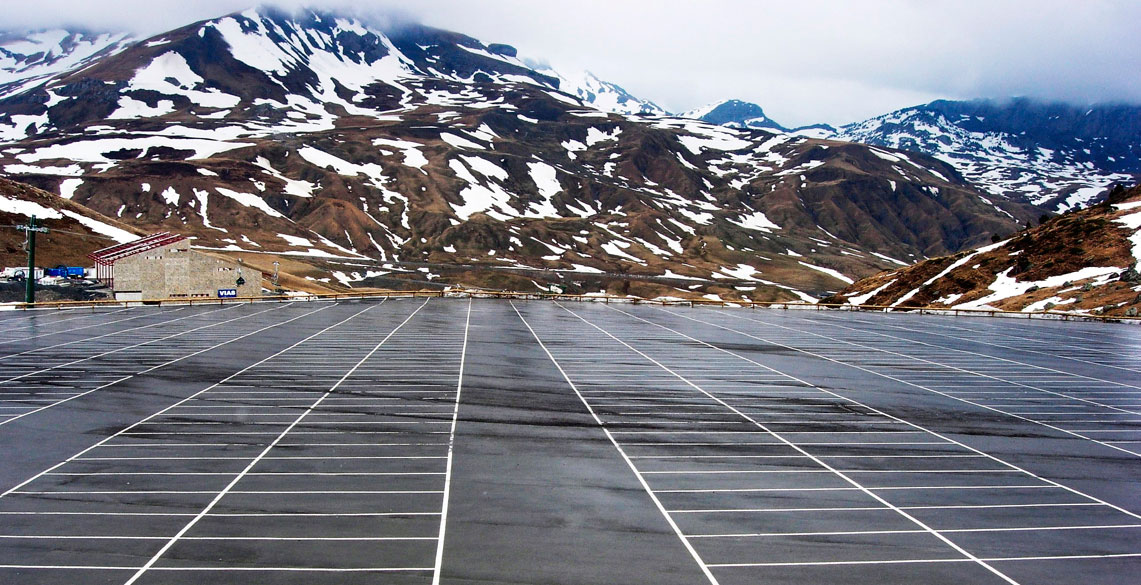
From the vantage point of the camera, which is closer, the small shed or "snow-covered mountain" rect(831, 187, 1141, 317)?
"snow-covered mountain" rect(831, 187, 1141, 317)

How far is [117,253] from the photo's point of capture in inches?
2763

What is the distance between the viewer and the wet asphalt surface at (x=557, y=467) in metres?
12.5

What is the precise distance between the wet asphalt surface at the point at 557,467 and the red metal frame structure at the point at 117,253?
3481 cm

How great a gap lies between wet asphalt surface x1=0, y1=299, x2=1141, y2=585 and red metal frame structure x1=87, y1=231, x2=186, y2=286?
34807 mm

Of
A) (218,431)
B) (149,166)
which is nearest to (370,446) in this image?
(218,431)

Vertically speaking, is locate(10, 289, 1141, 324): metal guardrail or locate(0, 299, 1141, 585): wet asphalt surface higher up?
locate(10, 289, 1141, 324): metal guardrail

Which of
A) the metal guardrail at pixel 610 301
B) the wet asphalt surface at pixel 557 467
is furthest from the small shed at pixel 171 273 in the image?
the wet asphalt surface at pixel 557 467

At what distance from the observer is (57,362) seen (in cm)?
3020

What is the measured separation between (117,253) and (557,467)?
219 feet

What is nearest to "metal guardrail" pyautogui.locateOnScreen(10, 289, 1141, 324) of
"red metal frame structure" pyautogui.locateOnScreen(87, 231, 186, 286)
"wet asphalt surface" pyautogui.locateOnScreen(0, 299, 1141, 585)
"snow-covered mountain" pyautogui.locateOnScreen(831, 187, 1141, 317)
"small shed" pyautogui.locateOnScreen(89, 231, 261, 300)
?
"snow-covered mountain" pyautogui.locateOnScreen(831, 187, 1141, 317)

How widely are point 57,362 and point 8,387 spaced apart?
17.3 feet

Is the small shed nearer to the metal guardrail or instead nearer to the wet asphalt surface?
the metal guardrail

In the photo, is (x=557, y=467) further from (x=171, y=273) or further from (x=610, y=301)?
(x=171, y=273)

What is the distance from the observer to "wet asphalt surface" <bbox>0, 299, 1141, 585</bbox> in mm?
12477
